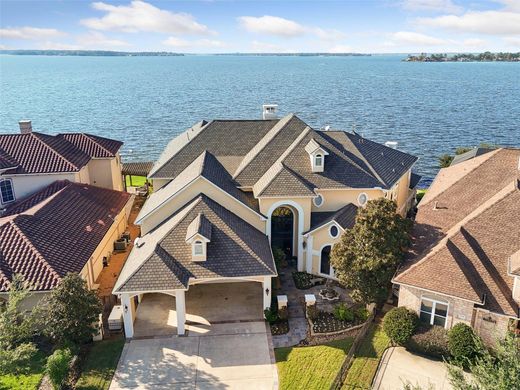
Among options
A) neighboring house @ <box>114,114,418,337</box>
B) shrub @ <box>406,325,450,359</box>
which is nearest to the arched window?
neighboring house @ <box>114,114,418,337</box>

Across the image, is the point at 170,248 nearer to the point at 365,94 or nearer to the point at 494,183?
the point at 494,183

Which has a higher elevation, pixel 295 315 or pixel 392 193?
pixel 392 193

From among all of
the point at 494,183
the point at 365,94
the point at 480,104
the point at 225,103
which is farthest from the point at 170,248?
the point at 365,94

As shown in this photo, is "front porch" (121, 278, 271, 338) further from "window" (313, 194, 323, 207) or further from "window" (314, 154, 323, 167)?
"window" (314, 154, 323, 167)

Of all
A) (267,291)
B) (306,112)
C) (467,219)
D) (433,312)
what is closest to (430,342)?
(433,312)

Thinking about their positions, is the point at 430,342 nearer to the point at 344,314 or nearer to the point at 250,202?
the point at 344,314

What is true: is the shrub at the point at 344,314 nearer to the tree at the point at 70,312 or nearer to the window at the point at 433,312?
the window at the point at 433,312

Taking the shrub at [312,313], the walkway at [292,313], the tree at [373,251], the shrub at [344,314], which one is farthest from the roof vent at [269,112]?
the shrub at [344,314]

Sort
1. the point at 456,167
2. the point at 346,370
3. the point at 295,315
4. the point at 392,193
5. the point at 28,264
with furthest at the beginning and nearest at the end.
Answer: the point at 456,167 → the point at 392,193 → the point at 295,315 → the point at 28,264 → the point at 346,370
